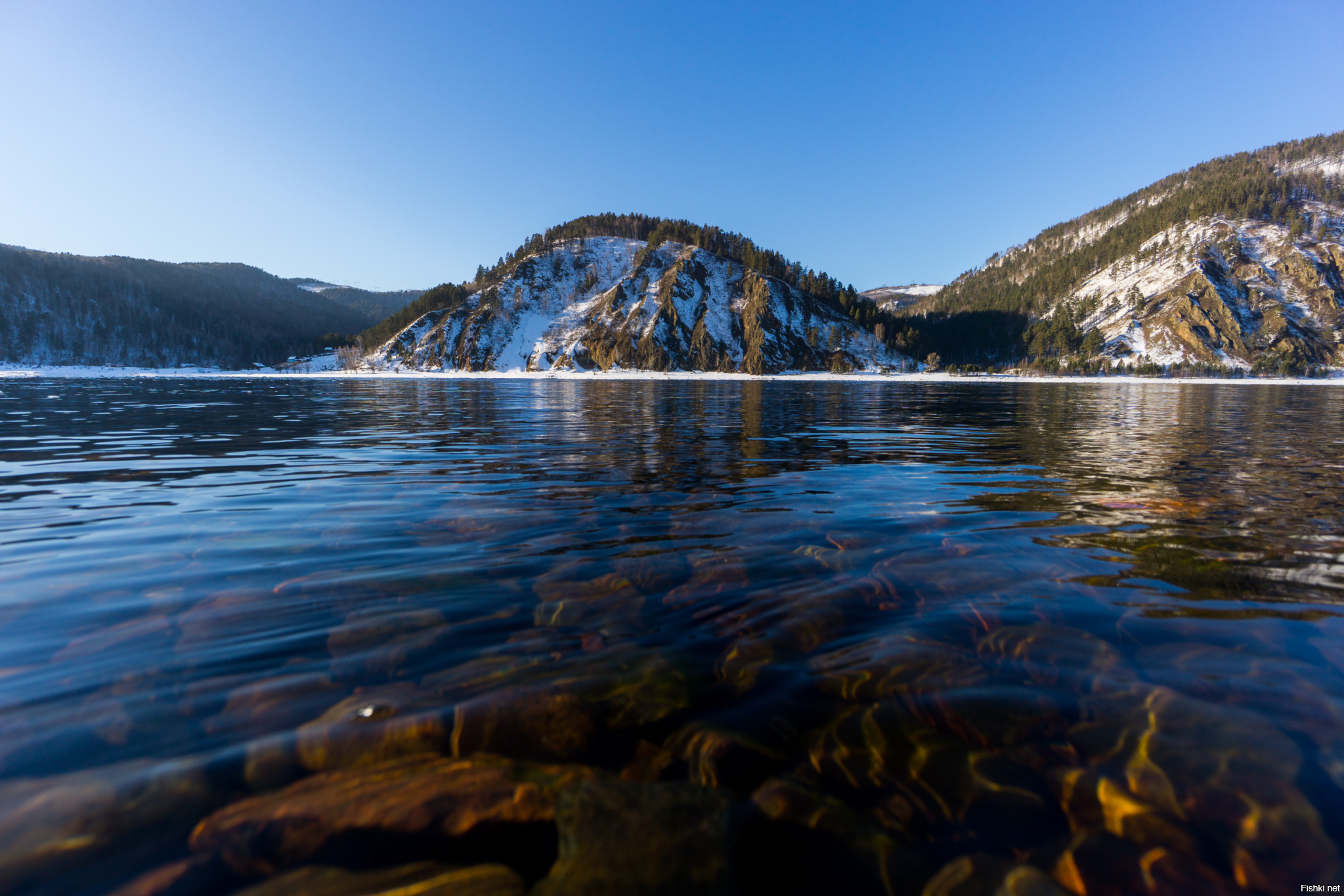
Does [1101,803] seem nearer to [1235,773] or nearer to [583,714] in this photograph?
[1235,773]

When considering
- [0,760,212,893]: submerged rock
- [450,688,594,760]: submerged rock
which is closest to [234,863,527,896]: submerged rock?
[0,760,212,893]: submerged rock

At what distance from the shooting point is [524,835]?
3424 mm

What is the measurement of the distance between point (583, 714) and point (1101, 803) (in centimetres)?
384

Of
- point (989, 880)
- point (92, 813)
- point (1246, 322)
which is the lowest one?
point (989, 880)

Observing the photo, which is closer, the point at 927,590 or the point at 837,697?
the point at 837,697

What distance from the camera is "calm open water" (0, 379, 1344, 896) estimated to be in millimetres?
3297

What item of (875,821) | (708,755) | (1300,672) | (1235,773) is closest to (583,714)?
(708,755)

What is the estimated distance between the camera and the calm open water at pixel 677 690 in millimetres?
3297

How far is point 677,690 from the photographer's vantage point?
5074 millimetres

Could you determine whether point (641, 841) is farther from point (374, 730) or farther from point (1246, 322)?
point (1246, 322)

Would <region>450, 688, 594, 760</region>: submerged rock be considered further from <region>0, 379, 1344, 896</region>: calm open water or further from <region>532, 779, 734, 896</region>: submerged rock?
<region>532, 779, 734, 896</region>: submerged rock

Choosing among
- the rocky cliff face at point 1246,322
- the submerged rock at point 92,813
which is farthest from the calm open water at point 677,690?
the rocky cliff face at point 1246,322

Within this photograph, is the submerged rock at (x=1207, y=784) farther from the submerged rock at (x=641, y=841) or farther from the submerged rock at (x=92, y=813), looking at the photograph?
the submerged rock at (x=92, y=813)

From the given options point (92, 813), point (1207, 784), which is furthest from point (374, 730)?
point (1207, 784)
